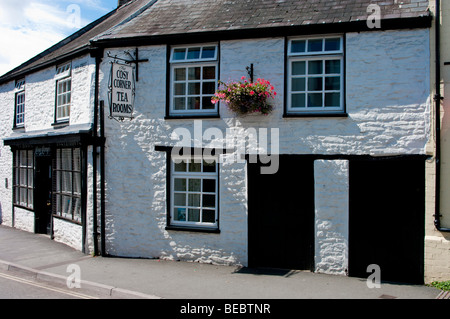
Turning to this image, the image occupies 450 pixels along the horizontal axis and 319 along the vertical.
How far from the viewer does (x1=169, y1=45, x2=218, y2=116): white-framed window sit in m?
9.19

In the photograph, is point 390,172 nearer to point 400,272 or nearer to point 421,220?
point 421,220

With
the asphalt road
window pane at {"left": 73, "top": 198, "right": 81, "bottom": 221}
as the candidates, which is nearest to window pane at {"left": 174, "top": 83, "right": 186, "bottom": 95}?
window pane at {"left": 73, "top": 198, "right": 81, "bottom": 221}

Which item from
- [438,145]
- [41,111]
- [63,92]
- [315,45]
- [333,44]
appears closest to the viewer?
[438,145]

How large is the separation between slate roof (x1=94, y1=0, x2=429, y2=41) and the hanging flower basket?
4.20ft

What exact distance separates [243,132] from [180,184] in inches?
75.4

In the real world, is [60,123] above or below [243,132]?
above

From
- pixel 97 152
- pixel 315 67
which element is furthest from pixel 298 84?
pixel 97 152

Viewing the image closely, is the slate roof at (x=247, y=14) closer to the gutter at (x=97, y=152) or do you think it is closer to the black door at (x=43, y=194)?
the gutter at (x=97, y=152)

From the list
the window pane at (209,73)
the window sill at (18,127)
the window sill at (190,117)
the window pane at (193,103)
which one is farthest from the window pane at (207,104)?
the window sill at (18,127)

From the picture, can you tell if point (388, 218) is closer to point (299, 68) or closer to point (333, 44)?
point (299, 68)

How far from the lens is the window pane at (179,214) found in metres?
9.40

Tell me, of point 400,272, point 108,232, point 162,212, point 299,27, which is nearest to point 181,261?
point 162,212

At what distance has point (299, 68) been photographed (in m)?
8.61

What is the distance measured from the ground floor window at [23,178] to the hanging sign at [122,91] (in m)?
5.95
